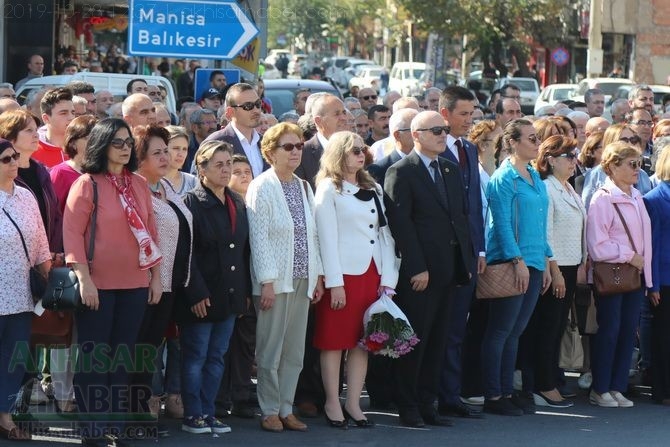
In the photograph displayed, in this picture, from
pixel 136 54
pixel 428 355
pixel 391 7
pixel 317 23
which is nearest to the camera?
pixel 428 355

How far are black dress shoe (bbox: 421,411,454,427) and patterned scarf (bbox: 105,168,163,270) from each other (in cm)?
242

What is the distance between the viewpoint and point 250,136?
10250 mm

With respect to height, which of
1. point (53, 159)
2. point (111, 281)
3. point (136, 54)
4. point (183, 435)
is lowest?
point (183, 435)

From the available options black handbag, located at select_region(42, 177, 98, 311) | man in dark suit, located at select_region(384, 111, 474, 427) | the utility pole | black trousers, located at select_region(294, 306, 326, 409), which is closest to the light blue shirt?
man in dark suit, located at select_region(384, 111, 474, 427)

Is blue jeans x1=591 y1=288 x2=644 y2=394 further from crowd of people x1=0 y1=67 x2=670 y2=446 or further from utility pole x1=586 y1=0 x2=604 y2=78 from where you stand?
utility pole x1=586 y1=0 x2=604 y2=78

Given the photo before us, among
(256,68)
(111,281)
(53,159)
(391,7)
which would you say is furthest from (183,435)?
(391,7)

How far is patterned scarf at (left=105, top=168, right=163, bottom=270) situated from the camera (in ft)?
25.8

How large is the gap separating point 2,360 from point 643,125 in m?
7.77

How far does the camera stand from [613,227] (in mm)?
10094

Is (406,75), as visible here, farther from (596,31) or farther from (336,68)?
(336,68)

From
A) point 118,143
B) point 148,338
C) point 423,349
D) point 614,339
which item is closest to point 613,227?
point 614,339

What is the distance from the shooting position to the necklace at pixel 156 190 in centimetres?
840

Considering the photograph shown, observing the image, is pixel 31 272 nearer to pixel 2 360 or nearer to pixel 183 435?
pixel 2 360

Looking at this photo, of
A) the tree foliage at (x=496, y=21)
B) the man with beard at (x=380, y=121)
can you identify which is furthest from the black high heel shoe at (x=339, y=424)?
the tree foliage at (x=496, y=21)
